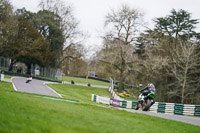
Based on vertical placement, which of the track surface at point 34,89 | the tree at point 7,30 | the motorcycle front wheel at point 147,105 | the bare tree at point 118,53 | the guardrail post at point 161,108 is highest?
the tree at point 7,30

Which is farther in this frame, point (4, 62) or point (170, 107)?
point (4, 62)

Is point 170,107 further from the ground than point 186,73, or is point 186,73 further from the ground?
point 186,73

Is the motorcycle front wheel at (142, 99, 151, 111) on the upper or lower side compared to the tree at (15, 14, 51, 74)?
lower

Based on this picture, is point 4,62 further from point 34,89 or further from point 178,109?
point 178,109

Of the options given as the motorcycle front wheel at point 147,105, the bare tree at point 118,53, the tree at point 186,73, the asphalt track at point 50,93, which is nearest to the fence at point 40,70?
the bare tree at point 118,53

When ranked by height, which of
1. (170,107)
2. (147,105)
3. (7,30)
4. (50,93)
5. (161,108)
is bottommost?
(161,108)

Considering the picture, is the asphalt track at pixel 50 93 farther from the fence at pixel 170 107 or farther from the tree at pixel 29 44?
the tree at pixel 29 44

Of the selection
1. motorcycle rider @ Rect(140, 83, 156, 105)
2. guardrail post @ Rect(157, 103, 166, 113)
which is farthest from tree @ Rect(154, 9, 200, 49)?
motorcycle rider @ Rect(140, 83, 156, 105)

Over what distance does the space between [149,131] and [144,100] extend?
7.12 metres

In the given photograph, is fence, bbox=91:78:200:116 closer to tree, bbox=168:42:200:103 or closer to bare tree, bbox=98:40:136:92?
tree, bbox=168:42:200:103

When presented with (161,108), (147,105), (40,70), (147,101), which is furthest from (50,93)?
(40,70)

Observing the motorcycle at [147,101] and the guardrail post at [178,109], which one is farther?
the guardrail post at [178,109]

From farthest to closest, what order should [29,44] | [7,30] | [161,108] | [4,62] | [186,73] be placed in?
[4,62] → [29,44] → [7,30] → [186,73] → [161,108]

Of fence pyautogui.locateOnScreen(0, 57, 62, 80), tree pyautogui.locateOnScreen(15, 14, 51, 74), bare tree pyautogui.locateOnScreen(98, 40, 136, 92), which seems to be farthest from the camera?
fence pyautogui.locateOnScreen(0, 57, 62, 80)
